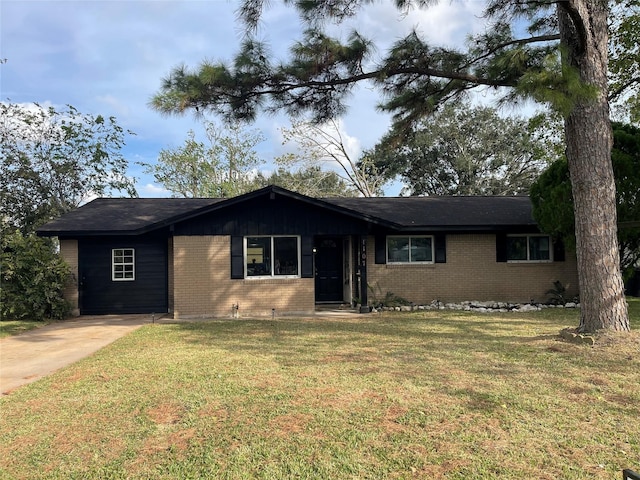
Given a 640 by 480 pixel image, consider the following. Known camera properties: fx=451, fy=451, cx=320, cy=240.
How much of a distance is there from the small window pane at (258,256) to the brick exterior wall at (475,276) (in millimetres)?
3201

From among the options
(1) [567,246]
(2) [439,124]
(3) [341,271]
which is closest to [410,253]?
(3) [341,271]

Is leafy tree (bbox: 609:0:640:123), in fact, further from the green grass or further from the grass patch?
the grass patch

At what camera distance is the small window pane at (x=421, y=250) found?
45.0ft

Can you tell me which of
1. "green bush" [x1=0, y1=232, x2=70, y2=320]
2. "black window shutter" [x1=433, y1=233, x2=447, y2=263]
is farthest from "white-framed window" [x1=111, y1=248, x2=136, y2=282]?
"black window shutter" [x1=433, y1=233, x2=447, y2=263]

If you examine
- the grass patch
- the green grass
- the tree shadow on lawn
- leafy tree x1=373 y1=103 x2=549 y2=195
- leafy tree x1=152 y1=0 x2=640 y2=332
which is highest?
leafy tree x1=373 y1=103 x2=549 y2=195

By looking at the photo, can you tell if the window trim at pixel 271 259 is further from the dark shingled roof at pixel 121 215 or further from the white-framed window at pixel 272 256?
the dark shingled roof at pixel 121 215

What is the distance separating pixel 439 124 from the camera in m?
32.4

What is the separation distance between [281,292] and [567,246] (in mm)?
7895

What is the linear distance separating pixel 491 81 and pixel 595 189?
3.04 metres

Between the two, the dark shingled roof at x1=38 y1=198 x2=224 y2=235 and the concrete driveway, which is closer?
the concrete driveway

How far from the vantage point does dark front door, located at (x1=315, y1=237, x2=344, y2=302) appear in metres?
14.4

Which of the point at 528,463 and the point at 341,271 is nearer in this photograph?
the point at 528,463

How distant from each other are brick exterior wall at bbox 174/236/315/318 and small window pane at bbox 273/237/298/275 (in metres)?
0.30

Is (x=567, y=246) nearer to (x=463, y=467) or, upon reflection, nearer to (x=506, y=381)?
(x=506, y=381)
